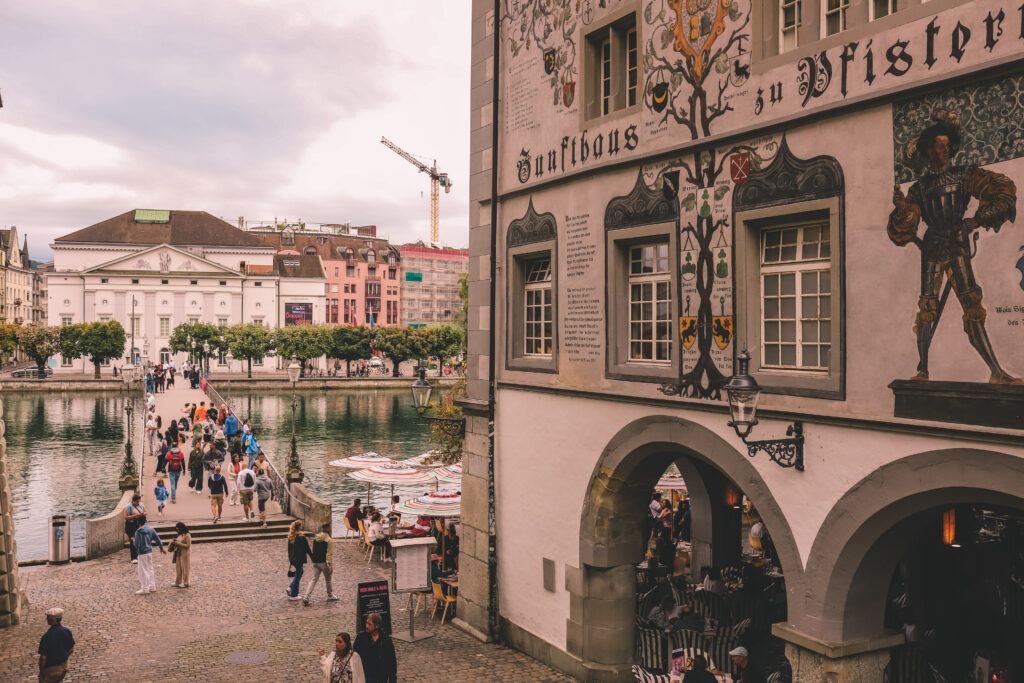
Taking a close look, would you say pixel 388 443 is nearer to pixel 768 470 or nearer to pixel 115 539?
pixel 115 539

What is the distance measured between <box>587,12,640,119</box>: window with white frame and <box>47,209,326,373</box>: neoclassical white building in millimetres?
97803

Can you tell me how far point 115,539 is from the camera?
77.4 ft

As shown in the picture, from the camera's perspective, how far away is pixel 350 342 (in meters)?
98.6

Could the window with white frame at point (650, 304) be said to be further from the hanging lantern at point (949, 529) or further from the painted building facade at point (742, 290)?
the hanging lantern at point (949, 529)

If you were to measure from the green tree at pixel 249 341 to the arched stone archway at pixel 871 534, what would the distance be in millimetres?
92768

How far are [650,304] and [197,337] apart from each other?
9484cm

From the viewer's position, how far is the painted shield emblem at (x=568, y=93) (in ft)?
45.2

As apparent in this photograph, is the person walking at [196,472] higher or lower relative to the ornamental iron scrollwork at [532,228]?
lower

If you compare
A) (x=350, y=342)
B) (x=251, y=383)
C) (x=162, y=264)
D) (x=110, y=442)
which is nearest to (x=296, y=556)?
(x=110, y=442)

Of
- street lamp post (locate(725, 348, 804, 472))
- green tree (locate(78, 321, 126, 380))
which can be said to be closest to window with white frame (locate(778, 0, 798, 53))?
street lamp post (locate(725, 348, 804, 472))

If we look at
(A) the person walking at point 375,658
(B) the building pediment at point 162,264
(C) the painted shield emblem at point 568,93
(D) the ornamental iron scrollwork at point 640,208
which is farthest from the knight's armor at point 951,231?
(B) the building pediment at point 162,264

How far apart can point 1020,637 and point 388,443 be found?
38044 millimetres

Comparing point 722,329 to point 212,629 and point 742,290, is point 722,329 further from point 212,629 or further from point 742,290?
point 212,629

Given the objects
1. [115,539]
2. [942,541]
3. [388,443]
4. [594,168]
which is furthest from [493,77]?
[388,443]
